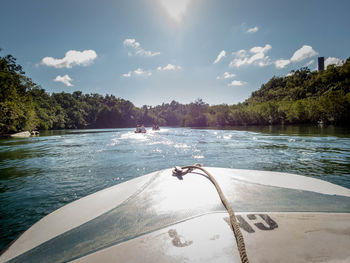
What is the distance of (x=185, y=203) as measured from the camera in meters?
1.84

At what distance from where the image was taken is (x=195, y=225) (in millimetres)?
1450

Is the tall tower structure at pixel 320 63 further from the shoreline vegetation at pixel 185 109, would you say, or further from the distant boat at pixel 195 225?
the distant boat at pixel 195 225

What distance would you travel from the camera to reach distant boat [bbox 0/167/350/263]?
45.7 inches

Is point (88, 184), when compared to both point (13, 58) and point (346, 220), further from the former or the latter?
point (13, 58)

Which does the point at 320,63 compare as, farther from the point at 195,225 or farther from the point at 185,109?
the point at 195,225

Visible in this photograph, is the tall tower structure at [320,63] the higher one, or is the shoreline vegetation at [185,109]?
the tall tower structure at [320,63]

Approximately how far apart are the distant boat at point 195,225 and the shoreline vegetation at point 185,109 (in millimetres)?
26118

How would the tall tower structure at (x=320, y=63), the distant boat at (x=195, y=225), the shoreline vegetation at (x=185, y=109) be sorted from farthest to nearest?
the tall tower structure at (x=320, y=63) < the shoreline vegetation at (x=185, y=109) < the distant boat at (x=195, y=225)

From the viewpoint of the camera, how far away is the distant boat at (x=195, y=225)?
3.81 feet

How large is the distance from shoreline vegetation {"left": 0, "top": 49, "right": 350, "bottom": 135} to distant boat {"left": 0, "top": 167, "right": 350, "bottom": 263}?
26.1 metres

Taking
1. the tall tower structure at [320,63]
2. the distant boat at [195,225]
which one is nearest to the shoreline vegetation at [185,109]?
the distant boat at [195,225]

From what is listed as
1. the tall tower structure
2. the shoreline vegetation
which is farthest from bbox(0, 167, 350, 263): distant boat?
the tall tower structure

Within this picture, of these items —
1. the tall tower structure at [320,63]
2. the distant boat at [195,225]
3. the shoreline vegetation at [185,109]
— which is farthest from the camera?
the tall tower structure at [320,63]

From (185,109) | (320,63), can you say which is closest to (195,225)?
(185,109)
